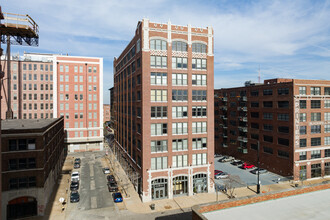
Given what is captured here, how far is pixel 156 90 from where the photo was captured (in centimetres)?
4362

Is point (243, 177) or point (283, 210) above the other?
point (283, 210)

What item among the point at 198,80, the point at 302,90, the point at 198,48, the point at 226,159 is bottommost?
the point at 226,159

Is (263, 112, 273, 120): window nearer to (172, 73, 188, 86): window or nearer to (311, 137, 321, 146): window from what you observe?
(311, 137, 321, 146): window

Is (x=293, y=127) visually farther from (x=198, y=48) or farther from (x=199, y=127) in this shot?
(x=198, y=48)

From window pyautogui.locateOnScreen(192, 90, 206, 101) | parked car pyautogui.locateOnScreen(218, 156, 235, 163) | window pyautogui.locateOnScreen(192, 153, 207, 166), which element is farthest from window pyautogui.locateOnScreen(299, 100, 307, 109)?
parked car pyautogui.locateOnScreen(218, 156, 235, 163)

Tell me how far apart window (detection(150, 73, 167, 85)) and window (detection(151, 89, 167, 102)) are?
1550mm

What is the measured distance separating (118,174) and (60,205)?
1990cm

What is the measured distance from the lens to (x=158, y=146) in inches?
1722

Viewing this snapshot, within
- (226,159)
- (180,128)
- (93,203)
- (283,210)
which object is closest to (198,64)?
(180,128)

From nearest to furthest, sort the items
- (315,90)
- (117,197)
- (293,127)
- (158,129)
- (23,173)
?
(23,173), (117,197), (158,129), (293,127), (315,90)

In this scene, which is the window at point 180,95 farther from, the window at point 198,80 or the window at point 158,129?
the window at point 158,129

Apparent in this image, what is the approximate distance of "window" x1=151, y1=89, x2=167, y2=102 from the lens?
143 ft

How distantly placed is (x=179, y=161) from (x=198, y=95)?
13.7m

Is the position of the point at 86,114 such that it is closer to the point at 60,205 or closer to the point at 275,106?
the point at 60,205
